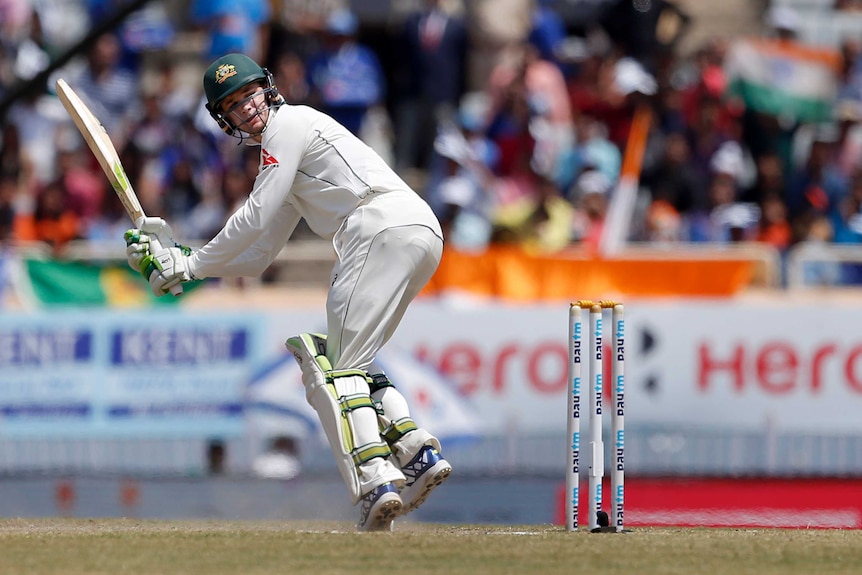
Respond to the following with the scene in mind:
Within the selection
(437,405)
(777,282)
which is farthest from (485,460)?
(777,282)

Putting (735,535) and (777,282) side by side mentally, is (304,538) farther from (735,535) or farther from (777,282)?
(777,282)

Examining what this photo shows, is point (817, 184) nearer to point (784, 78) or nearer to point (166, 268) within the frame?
point (784, 78)

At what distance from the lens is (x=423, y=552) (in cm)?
671

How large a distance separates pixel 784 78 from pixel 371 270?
8.48m

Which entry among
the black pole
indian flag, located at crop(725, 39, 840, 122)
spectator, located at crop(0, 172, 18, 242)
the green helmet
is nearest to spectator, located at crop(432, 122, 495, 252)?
indian flag, located at crop(725, 39, 840, 122)

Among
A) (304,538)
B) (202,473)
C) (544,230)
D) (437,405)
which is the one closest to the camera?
(304,538)

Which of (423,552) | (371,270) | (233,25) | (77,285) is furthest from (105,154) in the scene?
(233,25)

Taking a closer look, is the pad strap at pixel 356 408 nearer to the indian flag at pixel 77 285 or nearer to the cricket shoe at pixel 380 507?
the cricket shoe at pixel 380 507

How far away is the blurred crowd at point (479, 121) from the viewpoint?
14.2 m

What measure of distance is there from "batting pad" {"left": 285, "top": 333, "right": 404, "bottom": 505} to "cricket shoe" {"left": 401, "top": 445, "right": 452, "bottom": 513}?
0.51 feet

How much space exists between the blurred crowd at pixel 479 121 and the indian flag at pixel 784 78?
5 centimetres

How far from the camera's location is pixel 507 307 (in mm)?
13133

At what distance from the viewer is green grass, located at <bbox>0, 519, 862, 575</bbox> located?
20.7 feet

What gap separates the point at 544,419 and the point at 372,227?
18.3 feet
